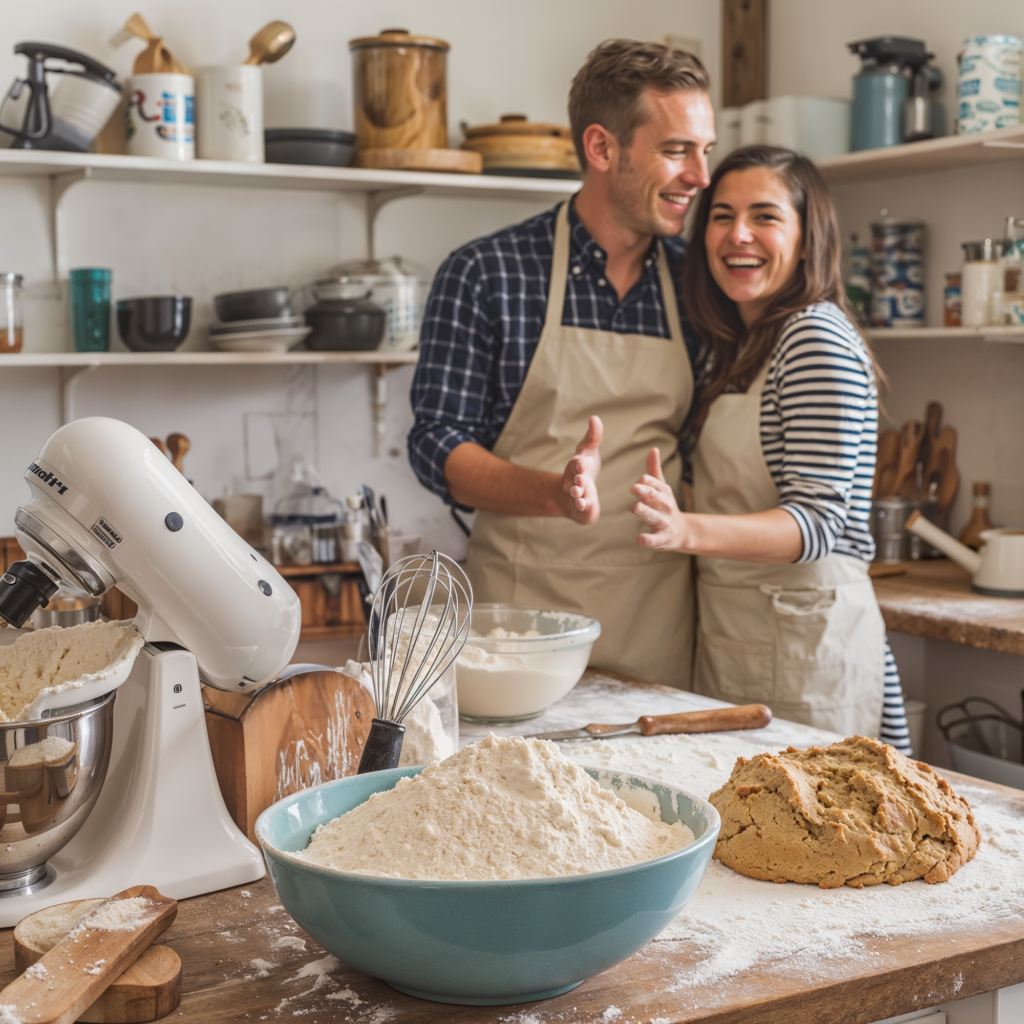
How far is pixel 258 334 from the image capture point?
272cm

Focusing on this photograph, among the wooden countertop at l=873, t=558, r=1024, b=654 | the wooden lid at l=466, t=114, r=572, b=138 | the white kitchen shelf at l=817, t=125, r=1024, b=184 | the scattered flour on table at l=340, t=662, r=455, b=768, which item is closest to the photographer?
the scattered flour on table at l=340, t=662, r=455, b=768

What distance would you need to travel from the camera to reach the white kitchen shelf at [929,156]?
8.50 ft

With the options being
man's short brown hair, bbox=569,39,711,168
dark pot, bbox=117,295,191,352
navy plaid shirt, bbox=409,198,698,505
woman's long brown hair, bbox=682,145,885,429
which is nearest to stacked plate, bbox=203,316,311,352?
dark pot, bbox=117,295,191,352

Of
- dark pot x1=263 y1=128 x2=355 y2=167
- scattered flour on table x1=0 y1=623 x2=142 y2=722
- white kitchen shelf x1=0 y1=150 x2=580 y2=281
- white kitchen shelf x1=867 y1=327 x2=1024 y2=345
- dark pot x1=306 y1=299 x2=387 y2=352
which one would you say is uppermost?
dark pot x1=263 y1=128 x2=355 y2=167

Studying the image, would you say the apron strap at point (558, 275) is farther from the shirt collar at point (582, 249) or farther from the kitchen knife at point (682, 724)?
the kitchen knife at point (682, 724)

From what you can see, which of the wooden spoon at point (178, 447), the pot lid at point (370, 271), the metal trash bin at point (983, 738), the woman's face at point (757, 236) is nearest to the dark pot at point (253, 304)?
the pot lid at point (370, 271)

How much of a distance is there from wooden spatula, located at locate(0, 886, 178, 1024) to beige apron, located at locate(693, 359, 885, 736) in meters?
1.24

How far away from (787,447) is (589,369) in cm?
39

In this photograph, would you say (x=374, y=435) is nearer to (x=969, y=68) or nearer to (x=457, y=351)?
(x=457, y=351)

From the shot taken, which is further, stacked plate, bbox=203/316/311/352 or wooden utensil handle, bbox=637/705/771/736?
stacked plate, bbox=203/316/311/352

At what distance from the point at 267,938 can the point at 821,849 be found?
442 mm

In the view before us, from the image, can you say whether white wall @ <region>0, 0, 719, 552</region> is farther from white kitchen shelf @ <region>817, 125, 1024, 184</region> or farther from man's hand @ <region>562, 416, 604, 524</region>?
man's hand @ <region>562, 416, 604, 524</region>

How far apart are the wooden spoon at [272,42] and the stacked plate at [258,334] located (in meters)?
0.59

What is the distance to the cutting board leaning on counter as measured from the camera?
188cm
